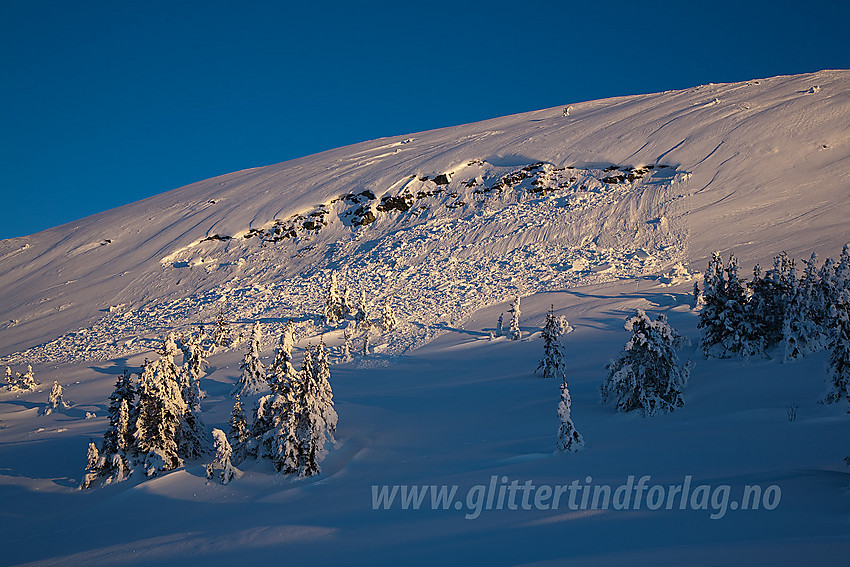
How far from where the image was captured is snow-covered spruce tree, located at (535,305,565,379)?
20.6 m

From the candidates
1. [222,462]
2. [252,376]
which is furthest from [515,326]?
[222,462]

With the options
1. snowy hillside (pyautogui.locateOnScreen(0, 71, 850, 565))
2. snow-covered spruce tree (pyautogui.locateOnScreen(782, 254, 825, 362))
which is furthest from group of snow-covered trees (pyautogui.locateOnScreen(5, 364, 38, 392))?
snow-covered spruce tree (pyautogui.locateOnScreen(782, 254, 825, 362))

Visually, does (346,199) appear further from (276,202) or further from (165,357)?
(165,357)

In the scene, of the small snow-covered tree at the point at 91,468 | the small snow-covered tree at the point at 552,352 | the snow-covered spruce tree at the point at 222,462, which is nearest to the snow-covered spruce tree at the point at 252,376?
the small snow-covered tree at the point at 91,468

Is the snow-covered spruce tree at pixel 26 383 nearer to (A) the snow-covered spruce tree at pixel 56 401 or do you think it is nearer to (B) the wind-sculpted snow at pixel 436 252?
(B) the wind-sculpted snow at pixel 436 252

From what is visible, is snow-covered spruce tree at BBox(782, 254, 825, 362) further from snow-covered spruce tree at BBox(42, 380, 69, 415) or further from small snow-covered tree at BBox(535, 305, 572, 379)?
snow-covered spruce tree at BBox(42, 380, 69, 415)

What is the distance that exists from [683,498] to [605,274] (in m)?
31.0

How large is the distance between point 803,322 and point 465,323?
2103 cm

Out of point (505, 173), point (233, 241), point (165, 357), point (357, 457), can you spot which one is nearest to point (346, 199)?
point (233, 241)

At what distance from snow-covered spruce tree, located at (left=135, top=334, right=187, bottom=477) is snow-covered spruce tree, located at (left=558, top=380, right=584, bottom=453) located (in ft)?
48.4

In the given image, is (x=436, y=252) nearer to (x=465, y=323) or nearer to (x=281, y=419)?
(x=465, y=323)

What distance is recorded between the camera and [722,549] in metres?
6.39

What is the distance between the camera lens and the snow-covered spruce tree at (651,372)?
14898 millimetres

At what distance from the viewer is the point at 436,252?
1873 inches
